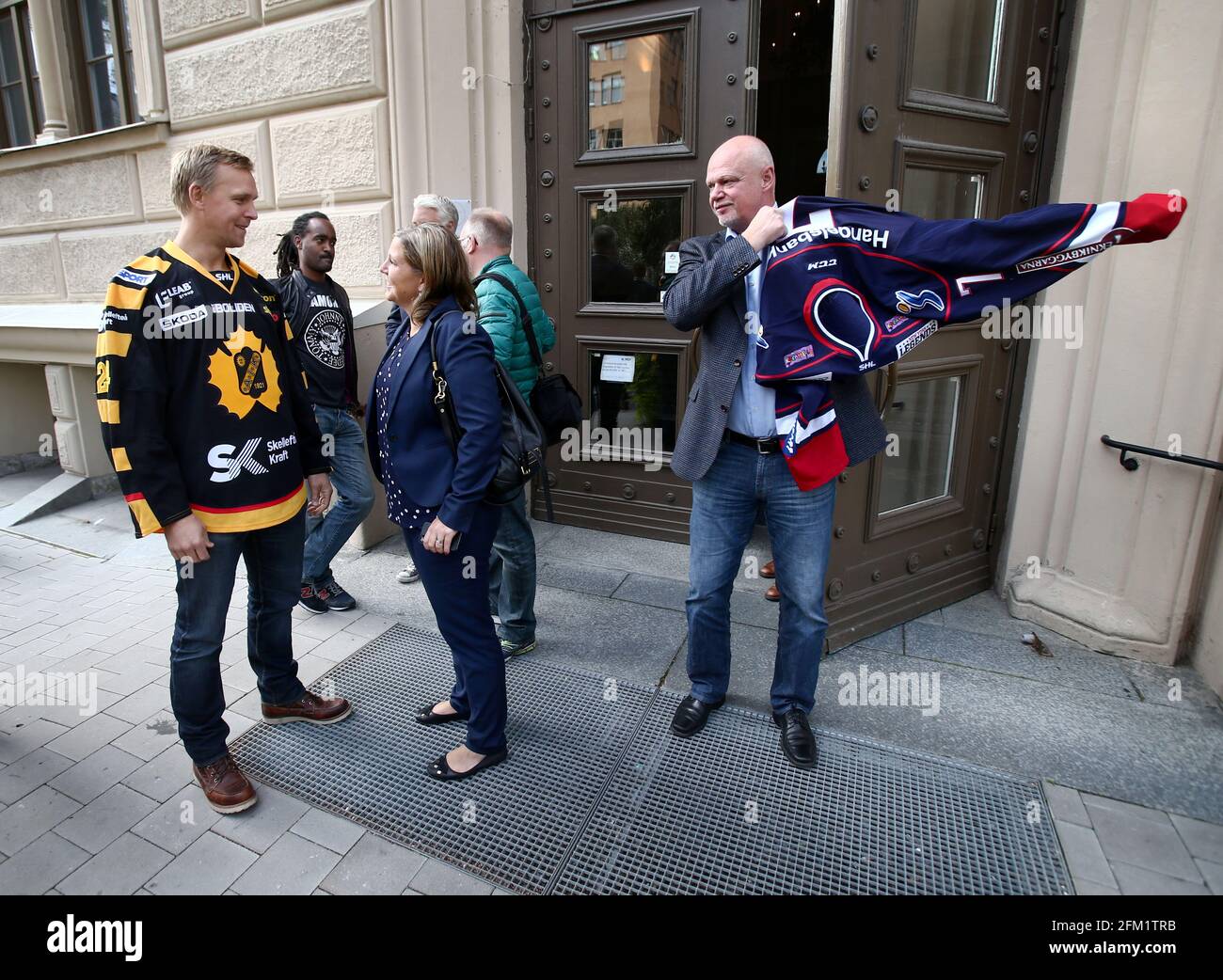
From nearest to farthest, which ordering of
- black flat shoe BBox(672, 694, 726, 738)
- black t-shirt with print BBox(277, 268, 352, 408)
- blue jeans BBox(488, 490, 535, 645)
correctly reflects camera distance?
black flat shoe BBox(672, 694, 726, 738) → blue jeans BBox(488, 490, 535, 645) → black t-shirt with print BBox(277, 268, 352, 408)

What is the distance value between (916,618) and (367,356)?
347 centimetres

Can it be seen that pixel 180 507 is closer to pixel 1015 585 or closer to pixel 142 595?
pixel 142 595

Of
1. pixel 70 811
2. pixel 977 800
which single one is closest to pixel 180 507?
pixel 70 811

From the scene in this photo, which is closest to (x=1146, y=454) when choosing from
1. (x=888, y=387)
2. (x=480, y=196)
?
(x=888, y=387)

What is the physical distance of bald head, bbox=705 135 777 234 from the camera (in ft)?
7.66

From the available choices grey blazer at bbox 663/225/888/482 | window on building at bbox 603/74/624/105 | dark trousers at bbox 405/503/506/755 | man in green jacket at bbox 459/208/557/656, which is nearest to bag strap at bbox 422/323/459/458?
dark trousers at bbox 405/503/506/755

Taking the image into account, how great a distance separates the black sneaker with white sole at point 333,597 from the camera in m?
3.88

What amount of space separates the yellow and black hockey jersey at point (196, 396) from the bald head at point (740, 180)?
1577 millimetres

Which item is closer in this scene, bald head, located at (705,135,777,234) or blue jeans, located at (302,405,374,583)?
bald head, located at (705,135,777,234)

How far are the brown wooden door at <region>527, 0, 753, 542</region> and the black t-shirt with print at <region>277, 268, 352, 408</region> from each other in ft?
4.58

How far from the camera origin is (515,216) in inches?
181

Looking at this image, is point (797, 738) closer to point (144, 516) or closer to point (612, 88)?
point (144, 516)

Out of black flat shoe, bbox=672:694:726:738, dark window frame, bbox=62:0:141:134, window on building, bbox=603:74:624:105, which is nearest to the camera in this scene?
black flat shoe, bbox=672:694:726:738

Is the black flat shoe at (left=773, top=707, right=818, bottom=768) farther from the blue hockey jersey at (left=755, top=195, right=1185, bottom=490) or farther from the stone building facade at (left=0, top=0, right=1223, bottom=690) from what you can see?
the stone building facade at (left=0, top=0, right=1223, bottom=690)
